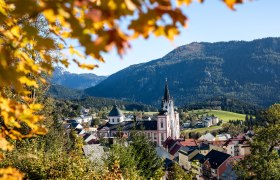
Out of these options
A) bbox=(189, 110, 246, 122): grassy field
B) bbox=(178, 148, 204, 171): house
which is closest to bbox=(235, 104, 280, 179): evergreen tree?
bbox=(178, 148, 204, 171): house

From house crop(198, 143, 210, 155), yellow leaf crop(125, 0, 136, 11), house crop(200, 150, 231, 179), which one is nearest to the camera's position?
yellow leaf crop(125, 0, 136, 11)

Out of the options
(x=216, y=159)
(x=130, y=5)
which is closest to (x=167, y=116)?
(x=216, y=159)

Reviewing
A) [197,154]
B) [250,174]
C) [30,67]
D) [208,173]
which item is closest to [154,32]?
[30,67]

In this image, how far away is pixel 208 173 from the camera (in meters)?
51.2

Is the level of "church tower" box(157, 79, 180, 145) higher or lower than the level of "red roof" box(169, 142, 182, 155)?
higher

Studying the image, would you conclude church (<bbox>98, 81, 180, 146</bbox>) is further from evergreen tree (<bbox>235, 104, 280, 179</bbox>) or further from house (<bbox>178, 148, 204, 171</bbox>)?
evergreen tree (<bbox>235, 104, 280, 179</bbox>)

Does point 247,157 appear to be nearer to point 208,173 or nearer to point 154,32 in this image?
point 154,32

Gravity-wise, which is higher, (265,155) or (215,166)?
(265,155)

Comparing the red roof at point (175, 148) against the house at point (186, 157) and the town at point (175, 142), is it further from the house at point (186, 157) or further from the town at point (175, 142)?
the house at point (186, 157)

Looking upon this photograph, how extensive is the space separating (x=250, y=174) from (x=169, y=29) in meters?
21.7

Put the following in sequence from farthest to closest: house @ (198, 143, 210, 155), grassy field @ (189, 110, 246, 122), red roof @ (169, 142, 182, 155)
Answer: grassy field @ (189, 110, 246, 122)
house @ (198, 143, 210, 155)
red roof @ (169, 142, 182, 155)

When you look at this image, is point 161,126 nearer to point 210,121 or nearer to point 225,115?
point 210,121

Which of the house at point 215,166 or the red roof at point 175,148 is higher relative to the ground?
the house at point 215,166

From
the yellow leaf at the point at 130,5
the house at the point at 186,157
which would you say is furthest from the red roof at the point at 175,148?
the yellow leaf at the point at 130,5
